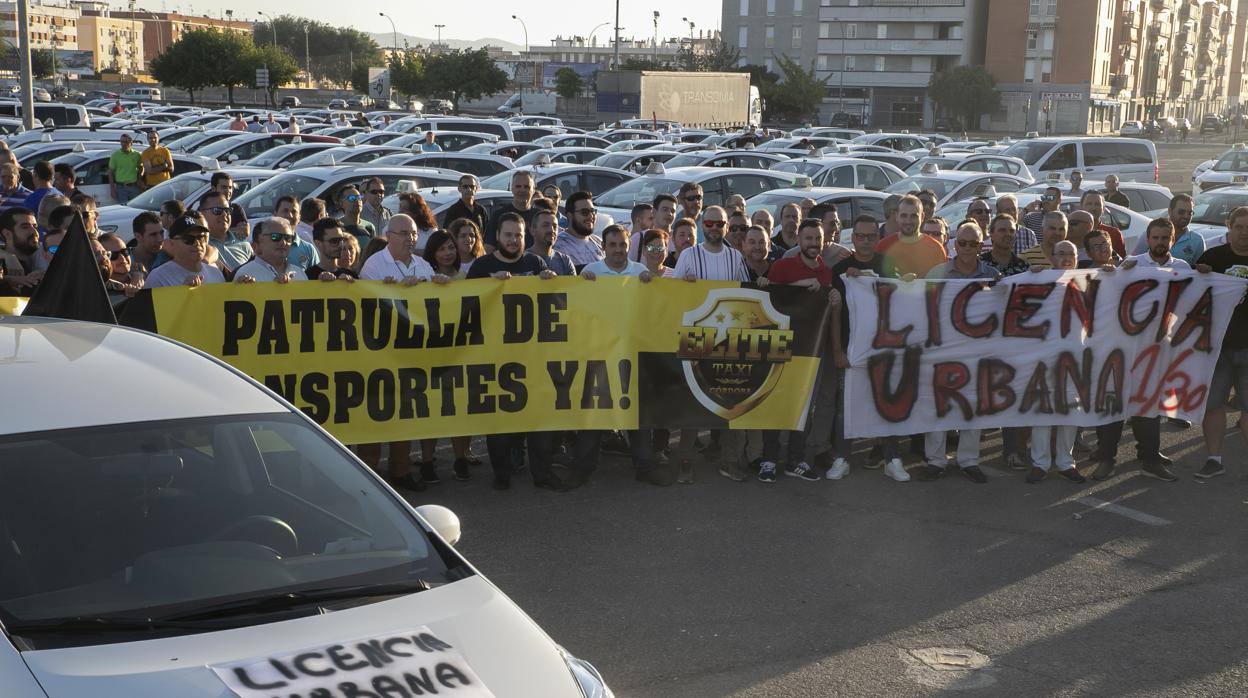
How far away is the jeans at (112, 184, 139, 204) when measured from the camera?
63.9ft

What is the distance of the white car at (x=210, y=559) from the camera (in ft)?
10.3

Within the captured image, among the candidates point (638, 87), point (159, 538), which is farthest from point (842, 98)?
point (159, 538)

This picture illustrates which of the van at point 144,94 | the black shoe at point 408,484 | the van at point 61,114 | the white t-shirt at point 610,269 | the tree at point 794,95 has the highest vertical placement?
the tree at point 794,95

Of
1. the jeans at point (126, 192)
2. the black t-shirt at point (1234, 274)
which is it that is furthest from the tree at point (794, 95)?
the black t-shirt at point (1234, 274)

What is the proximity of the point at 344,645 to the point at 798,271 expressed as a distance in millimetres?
5906

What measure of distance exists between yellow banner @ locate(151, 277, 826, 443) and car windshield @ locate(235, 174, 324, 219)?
849 cm

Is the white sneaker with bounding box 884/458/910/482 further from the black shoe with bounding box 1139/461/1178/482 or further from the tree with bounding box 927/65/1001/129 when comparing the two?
the tree with bounding box 927/65/1001/129

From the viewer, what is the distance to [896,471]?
875cm

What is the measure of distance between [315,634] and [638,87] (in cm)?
5338

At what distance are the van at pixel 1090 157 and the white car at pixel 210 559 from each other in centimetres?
2524

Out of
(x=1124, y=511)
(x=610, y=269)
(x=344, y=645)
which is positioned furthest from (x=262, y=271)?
(x=1124, y=511)

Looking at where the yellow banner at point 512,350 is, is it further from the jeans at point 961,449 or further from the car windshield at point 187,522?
the car windshield at point 187,522

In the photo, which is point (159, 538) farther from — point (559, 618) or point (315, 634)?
point (559, 618)

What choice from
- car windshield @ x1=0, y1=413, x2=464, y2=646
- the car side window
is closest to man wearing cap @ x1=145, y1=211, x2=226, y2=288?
car windshield @ x1=0, y1=413, x2=464, y2=646
